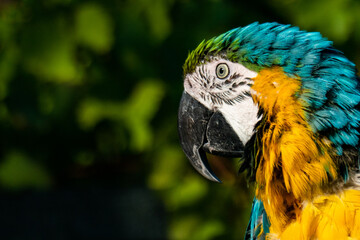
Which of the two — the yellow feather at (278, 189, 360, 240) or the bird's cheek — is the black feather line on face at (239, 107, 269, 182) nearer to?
the bird's cheek

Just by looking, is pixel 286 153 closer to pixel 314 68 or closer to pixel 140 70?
pixel 314 68

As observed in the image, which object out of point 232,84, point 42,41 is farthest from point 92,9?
point 232,84

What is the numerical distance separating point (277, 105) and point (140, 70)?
1054 mm

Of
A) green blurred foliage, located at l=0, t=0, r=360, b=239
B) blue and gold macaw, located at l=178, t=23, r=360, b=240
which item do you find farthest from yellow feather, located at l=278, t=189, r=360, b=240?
green blurred foliage, located at l=0, t=0, r=360, b=239

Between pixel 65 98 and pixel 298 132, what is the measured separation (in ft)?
4.33

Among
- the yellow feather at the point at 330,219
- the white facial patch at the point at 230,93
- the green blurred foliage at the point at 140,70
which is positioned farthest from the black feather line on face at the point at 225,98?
the green blurred foliage at the point at 140,70

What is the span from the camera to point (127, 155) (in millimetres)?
2490

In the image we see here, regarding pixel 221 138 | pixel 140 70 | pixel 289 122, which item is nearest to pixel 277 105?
pixel 289 122

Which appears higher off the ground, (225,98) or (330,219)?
(225,98)

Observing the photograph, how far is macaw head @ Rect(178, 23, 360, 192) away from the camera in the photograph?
2.96ft

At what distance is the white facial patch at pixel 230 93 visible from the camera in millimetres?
992

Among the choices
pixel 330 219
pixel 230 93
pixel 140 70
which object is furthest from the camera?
pixel 140 70

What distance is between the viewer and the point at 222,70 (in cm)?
104

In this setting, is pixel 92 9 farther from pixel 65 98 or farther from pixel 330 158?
pixel 330 158
